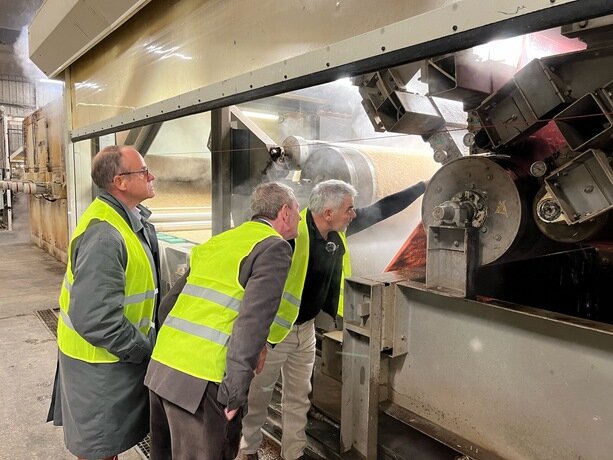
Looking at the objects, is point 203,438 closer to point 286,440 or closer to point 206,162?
point 286,440

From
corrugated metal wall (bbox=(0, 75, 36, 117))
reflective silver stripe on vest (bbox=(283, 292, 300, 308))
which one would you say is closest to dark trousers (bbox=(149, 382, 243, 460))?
reflective silver stripe on vest (bbox=(283, 292, 300, 308))

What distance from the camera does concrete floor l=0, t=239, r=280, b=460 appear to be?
1887 millimetres

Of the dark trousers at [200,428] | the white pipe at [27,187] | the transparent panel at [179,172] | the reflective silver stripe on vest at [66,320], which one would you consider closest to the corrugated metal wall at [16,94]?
the white pipe at [27,187]

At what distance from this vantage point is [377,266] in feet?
6.81

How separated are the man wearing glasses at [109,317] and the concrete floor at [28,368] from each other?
0.59 m

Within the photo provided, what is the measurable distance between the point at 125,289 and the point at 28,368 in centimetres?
188

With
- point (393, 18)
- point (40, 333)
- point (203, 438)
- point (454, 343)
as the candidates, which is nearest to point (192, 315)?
point (203, 438)

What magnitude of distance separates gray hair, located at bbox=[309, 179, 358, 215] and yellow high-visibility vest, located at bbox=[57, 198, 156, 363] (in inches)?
24.6

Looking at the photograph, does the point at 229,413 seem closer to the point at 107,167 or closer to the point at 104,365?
the point at 104,365

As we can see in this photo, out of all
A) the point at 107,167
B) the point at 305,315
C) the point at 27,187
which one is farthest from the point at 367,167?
the point at 27,187

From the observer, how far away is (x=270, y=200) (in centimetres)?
131

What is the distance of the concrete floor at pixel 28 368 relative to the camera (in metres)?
1.89

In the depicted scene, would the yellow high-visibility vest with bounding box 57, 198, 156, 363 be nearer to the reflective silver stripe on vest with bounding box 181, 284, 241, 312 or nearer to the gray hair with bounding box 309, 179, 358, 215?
the reflective silver stripe on vest with bounding box 181, 284, 241, 312

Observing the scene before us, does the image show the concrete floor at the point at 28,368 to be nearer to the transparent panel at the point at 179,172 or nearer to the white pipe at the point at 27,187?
the white pipe at the point at 27,187
